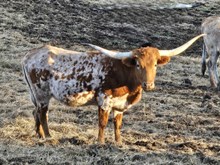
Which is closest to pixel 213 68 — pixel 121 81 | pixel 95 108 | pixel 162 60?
pixel 95 108

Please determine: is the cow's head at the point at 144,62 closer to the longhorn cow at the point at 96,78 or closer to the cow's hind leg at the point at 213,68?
the longhorn cow at the point at 96,78

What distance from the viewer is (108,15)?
27.8 metres

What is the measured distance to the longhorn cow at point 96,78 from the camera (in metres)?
8.27

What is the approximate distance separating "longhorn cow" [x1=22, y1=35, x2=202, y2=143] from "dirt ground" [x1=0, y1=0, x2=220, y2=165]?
590mm

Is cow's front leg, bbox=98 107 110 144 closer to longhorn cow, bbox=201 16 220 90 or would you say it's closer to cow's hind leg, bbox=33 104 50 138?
cow's hind leg, bbox=33 104 50 138

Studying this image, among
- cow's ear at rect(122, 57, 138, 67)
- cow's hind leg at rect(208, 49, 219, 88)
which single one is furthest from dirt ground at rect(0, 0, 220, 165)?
cow's ear at rect(122, 57, 138, 67)

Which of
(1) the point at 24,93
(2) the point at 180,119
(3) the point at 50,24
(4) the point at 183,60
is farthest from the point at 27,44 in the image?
(2) the point at 180,119

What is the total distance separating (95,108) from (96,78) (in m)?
3.19

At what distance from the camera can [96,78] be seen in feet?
28.0

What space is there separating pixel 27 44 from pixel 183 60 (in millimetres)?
6094

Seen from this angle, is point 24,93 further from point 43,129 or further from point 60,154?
point 60,154

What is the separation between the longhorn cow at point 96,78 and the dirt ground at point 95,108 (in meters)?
0.59

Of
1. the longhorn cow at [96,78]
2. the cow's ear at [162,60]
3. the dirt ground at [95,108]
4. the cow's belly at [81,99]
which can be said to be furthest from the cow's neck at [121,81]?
the dirt ground at [95,108]

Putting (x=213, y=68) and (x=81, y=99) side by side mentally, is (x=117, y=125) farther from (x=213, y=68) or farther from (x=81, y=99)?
(x=213, y=68)
